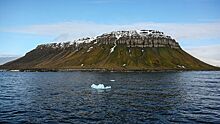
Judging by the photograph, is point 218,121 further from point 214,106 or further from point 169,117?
point 214,106

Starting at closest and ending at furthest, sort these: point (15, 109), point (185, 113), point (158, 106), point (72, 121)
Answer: point (72, 121) → point (185, 113) → point (15, 109) → point (158, 106)

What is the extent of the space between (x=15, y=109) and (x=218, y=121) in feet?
104

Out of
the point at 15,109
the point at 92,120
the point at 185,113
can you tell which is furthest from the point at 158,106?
the point at 15,109

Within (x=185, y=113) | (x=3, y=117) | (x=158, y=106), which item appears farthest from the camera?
(x=158, y=106)

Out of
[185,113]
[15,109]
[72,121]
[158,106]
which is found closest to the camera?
[72,121]

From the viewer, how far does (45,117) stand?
141 ft

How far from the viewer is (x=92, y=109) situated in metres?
50.1

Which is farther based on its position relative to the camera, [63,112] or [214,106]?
[214,106]

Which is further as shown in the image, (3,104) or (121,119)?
(3,104)

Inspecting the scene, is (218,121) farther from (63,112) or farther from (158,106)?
(63,112)

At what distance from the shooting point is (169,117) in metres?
42.9

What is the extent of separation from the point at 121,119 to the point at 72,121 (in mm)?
6740

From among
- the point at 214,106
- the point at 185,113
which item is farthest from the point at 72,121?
the point at 214,106

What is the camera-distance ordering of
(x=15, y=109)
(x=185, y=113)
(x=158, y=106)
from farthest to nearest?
1. (x=158, y=106)
2. (x=15, y=109)
3. (x=185, y=113)
